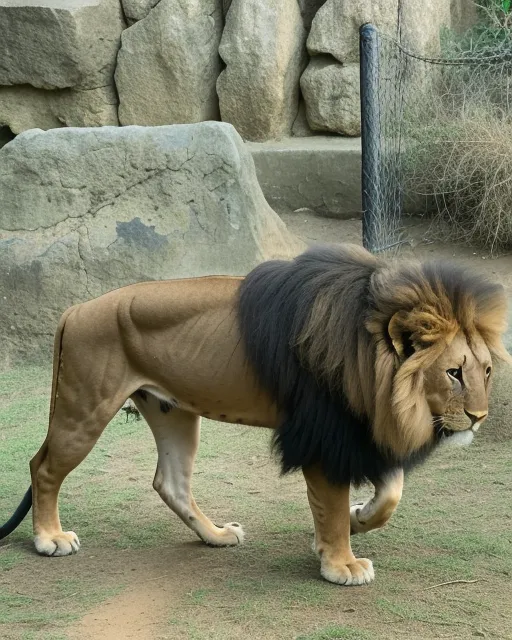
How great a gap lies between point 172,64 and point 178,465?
6.16 meters

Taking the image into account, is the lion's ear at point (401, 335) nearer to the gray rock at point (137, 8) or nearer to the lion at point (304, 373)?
the lion at point (304, 373)

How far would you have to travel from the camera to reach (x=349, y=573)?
370 centimetres

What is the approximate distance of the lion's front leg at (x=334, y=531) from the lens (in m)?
3.68

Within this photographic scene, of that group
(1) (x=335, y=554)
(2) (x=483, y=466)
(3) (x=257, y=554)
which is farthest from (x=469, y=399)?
(2) (x=483, y=466)

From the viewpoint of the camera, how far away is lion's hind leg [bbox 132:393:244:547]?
4215 mm

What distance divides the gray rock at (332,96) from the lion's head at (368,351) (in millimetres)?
5707

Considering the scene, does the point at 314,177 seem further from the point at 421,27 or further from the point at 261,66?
the point at 421,27

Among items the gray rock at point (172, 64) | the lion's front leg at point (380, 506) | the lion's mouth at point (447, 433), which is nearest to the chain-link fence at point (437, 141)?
the gray rock at point (172, 64)

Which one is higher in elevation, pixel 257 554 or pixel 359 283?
pixel 359 283

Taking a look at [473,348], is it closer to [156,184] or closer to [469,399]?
[469,399]

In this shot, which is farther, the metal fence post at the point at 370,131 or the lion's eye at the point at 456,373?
the metal fence post at the point at 370,131

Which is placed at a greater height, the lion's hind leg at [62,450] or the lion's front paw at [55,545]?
the lion's hind leg at [62,450]

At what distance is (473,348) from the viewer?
339 cm

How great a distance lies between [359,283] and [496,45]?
6502mm
